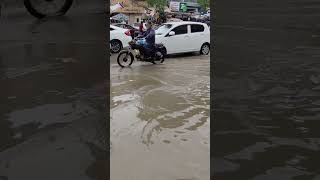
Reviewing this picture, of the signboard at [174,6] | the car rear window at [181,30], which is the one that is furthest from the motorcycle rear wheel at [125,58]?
the signboard at [174,6]

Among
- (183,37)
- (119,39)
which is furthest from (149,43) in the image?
(119,39)

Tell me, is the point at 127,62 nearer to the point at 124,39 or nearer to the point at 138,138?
the point at 124,39

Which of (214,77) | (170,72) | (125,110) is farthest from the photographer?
(170,72)

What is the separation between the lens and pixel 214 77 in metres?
4.34

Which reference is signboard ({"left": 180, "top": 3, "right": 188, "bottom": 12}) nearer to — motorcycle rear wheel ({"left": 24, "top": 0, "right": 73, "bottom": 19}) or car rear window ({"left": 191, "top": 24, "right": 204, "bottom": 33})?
car rear window ({"left": 191, "top": 24, "right": 204, "bottom": 33})

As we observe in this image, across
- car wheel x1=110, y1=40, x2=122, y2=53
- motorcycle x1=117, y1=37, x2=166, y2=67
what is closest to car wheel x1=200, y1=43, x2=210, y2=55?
car wheel x1=110, y1=40, x2=122, y2=53

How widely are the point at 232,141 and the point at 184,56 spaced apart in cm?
1312

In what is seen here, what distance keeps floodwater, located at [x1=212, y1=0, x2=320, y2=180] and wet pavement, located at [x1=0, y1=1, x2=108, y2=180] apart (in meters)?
1.05

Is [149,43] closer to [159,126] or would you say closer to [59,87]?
[159,126]

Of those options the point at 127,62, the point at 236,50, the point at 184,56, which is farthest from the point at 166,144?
the point at 184,56

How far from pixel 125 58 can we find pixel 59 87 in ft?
31.1

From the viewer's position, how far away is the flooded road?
4.91 meters

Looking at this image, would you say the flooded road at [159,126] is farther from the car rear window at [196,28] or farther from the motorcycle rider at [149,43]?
the car rear window at [196,28]

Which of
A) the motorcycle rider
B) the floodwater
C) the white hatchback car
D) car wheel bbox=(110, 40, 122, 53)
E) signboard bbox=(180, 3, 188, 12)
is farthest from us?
signboard bbox=(180, 3, 188, 12)
